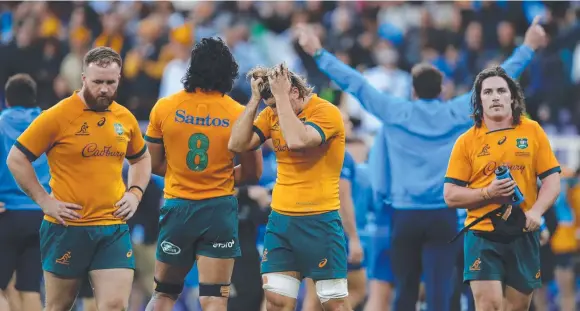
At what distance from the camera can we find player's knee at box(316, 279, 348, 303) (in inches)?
348

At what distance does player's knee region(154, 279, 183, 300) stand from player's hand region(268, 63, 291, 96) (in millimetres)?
1803

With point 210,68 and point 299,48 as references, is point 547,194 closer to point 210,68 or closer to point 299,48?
point 210,68

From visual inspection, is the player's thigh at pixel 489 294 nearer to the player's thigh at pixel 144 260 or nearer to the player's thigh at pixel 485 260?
the player's thigh at pixel 485 260

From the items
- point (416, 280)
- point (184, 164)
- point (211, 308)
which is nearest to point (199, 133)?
point (184, 164)

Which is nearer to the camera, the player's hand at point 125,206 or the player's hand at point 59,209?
the player's hand at point 59,209

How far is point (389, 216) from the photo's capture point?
11.2 metres

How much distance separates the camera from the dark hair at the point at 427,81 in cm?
1088

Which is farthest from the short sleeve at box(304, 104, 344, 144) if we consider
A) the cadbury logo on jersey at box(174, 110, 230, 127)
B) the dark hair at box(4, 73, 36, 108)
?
the dark hair at box(4, 73, 36, 108)

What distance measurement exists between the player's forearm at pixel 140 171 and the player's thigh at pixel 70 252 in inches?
25.4

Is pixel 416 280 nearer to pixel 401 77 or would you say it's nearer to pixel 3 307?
pixel 3 307

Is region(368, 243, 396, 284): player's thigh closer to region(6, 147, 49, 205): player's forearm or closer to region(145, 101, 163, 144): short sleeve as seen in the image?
region(145, 101, 163, 144): short sleeve

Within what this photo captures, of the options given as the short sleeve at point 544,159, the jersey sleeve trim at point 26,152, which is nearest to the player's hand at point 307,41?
the short sleeve at point 544,159

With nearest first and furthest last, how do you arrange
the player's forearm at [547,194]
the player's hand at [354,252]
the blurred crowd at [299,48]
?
the player's forearm at [547,194] → the player's hand at [354,252] → the blurred crowd at [299,48]

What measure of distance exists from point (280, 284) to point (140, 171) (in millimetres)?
1459
